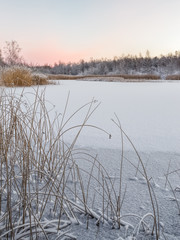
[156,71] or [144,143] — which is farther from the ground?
[156,71]

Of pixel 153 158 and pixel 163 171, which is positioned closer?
pixel 163 171

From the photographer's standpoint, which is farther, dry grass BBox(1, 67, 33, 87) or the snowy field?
dry grass BBox(1, 67, 33, 87)

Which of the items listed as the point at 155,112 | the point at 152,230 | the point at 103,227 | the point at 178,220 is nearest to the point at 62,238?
the point at 103,227

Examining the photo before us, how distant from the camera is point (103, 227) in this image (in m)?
0.61

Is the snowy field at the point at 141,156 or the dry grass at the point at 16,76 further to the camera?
the dry grass at the point at 16,76

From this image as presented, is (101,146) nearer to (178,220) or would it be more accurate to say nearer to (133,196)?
(133,196)

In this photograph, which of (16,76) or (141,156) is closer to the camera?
(141,156)

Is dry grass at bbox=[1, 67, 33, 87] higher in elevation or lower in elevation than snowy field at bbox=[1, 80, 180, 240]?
higher

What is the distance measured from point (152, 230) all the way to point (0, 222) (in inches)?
16.3

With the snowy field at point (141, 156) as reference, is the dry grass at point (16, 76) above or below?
above

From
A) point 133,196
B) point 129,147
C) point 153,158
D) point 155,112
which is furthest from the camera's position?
point 155,112

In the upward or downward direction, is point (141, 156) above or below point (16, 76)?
below

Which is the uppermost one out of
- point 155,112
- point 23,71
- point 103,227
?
point 23,71

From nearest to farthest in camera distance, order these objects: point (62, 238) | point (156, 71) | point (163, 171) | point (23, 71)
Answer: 1. point (62, 238)
2. point (163, 171)
3. point (23, 71)
4. point (156, 71)
